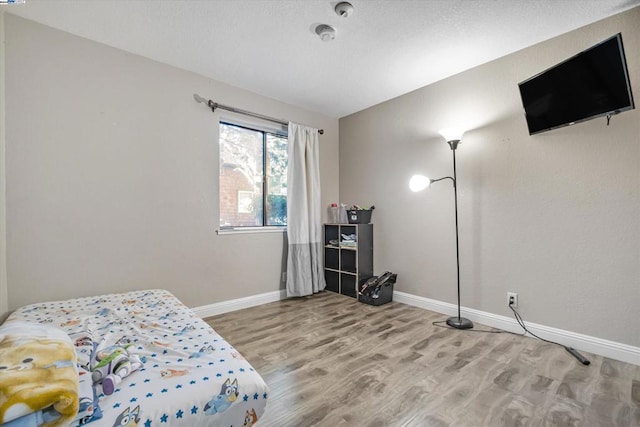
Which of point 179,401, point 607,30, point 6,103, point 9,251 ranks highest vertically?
point 607,30

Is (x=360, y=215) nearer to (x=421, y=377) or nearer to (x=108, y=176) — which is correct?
(x=421, y=377)

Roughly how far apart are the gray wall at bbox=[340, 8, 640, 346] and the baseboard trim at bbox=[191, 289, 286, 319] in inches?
53.5

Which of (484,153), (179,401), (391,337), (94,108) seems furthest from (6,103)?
(484,153)

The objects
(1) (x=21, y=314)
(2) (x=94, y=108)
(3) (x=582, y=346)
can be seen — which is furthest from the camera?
(2) (x=94, y=108)

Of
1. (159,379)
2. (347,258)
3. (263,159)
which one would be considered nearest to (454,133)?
(347,258)

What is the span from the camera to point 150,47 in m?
2.37

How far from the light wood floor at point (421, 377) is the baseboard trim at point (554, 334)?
0.07m

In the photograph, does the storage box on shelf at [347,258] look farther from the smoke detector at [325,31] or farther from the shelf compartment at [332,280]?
the smoke detector at [325,31]

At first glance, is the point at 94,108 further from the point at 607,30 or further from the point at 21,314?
the point at 607,30

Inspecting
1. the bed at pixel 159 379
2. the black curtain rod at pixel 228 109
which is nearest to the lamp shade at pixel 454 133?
the black curtain rod at pixel 228 109

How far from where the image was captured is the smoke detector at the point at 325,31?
2.10 metres

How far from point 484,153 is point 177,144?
294cm

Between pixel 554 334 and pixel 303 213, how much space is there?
264 cm

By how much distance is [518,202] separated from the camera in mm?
2426
